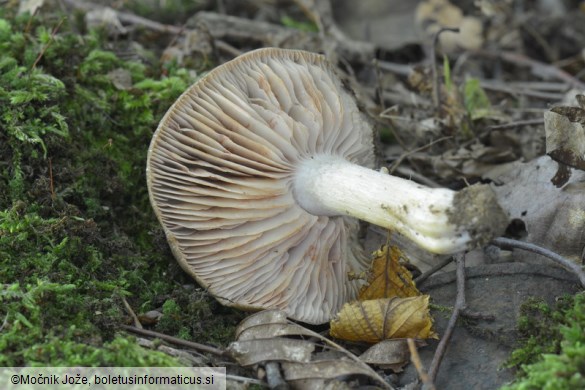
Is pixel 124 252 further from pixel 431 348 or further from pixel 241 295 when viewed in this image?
pixel 431 348

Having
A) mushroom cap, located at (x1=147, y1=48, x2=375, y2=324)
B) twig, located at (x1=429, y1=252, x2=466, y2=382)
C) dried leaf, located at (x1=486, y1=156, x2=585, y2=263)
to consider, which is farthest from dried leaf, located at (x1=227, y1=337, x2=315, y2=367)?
dried leaf, located at (x1=486, y1=156, x2=585, y2=263)

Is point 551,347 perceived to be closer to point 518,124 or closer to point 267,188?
point 267,188

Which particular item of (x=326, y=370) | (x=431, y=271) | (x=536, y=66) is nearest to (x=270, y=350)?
(x=326, y=370)

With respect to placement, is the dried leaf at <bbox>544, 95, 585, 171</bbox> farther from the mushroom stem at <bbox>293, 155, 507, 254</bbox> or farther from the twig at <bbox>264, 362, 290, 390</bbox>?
the twig at <bbox>264, 362, 290, 390</bbox>

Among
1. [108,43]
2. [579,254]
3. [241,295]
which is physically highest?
[108,43]

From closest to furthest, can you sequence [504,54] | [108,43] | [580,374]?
[580,374] → [108,43] → [504,54]

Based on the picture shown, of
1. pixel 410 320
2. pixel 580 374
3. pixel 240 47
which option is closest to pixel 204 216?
pixel 410 320
